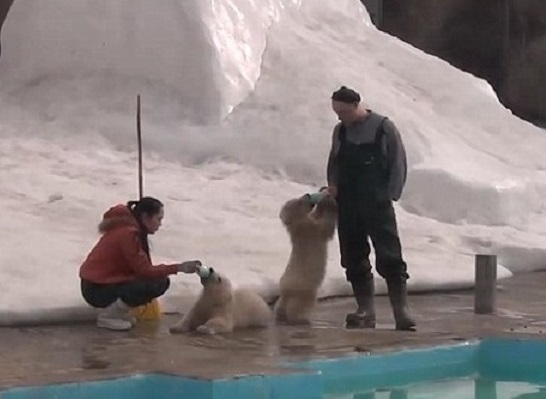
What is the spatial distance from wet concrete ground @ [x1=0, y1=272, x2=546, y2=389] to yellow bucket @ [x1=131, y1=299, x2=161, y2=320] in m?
0.07

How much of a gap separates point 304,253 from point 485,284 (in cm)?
155

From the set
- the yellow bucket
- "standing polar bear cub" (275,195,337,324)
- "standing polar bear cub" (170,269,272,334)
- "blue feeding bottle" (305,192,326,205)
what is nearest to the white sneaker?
the yellow bucket

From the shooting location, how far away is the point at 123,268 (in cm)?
878

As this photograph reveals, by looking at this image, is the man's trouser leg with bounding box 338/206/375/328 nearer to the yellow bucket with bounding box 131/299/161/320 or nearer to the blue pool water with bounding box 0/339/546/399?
the blue pool water with bounding box 0/339/546/399

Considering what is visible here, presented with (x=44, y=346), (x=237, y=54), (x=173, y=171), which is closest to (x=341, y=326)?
(x=44, y=346)

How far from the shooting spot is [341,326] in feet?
29.4

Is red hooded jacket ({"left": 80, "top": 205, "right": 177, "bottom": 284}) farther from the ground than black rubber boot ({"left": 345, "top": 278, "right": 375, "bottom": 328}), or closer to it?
farther from the ground

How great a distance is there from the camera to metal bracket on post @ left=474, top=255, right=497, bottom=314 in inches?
380

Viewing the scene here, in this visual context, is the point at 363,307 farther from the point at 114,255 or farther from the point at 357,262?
the point at 114,255

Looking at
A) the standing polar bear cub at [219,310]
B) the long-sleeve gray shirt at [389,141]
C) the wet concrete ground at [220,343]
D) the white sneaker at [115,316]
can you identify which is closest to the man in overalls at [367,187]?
the long-sleeve gray shirt at [389,141]

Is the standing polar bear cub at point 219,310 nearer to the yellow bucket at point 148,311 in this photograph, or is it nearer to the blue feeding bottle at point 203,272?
the blue feeding bottle at point 203,272

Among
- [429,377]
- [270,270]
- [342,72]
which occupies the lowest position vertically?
[429,377]

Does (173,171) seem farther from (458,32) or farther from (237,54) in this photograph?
(458,32)

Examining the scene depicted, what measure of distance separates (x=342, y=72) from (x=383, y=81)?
70 centimetres
